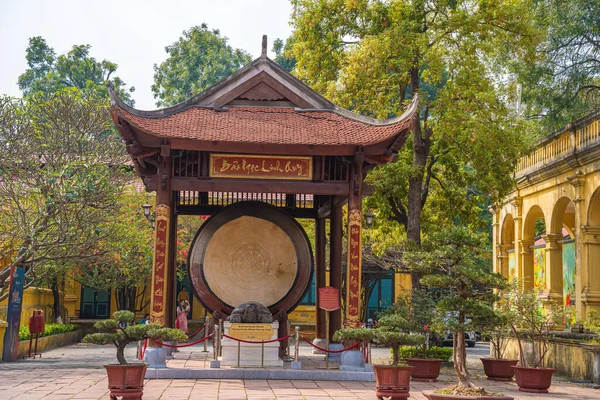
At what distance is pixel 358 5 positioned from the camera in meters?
20.4

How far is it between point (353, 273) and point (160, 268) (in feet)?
11.9

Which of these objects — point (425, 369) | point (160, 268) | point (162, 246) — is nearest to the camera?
point (160, 268)

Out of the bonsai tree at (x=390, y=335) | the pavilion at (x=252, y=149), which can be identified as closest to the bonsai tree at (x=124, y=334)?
the pavilion at (x=252, y=149)

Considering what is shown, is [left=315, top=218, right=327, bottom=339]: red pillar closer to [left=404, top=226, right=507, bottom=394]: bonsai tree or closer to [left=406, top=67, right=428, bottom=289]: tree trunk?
[left=406, top=67, right=428, bottom=289]: tree trunk

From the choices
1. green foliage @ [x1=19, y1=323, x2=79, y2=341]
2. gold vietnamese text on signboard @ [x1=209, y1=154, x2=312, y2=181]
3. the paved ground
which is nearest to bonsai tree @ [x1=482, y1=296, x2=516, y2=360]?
the paved ground

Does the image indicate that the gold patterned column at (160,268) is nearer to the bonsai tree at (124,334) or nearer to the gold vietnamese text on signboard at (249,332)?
the gold vietnamese text on signboard at (249,332)

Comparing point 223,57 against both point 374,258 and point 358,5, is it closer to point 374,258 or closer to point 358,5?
point 374,258

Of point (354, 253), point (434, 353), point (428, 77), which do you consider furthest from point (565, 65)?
point (354, 253)

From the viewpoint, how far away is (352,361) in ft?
47.2

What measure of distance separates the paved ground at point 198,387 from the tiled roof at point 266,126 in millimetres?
4409

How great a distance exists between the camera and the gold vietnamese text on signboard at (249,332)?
1433cm

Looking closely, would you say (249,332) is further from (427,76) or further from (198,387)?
(427,76)

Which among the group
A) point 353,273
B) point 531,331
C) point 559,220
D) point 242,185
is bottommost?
point 531,331

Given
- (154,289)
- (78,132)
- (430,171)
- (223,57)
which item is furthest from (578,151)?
(223,57)
